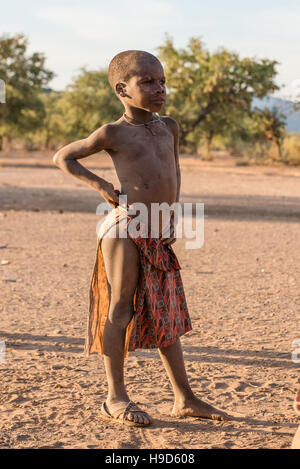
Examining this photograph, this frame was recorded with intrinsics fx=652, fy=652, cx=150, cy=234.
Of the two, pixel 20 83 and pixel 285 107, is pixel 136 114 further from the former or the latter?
pixel 285 107

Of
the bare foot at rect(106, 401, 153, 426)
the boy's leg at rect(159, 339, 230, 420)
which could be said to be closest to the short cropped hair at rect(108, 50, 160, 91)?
the boy's leg at rect(159, 339, 230, 420)

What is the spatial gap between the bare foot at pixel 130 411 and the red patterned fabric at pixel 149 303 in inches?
10.4

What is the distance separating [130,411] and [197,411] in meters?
0.34

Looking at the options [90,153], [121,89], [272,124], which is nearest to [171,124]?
[121,89]

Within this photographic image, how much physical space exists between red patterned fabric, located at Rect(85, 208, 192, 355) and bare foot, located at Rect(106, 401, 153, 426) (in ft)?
0.87

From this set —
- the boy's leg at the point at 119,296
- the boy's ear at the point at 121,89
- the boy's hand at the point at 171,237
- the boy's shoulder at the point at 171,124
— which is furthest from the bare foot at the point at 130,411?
the boy's ear at the point at 121,89

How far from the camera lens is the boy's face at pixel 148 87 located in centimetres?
308

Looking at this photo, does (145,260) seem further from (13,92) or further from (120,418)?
(13,92)

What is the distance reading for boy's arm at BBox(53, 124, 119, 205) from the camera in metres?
3.10

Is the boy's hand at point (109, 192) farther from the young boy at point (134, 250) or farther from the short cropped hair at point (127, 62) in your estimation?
the short cropped hair at point (127, 62)

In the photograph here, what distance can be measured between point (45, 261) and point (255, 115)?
2831 centimetres

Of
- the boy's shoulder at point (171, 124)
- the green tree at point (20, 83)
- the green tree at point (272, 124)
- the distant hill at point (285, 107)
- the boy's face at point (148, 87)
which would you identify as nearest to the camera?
the boy's face at point (148, 87)

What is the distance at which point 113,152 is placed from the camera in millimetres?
3168

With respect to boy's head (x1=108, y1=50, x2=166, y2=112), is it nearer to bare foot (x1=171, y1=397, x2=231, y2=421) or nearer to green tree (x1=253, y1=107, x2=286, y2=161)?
bare foot (x1=171, y1=397, x2=231, y2=421)
